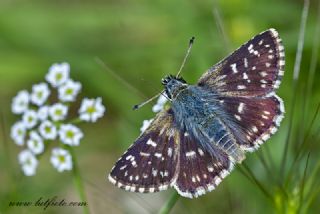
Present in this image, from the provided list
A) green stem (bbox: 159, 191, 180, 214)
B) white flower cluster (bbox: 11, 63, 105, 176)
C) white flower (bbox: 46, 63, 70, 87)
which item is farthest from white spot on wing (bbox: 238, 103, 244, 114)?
white flower (bbox: 46, 63, 70, 87)

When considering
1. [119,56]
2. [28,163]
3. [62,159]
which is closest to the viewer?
[62,159]

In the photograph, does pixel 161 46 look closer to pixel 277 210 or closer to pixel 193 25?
pixel 193 25

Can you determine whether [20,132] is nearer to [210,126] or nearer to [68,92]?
[68,92]

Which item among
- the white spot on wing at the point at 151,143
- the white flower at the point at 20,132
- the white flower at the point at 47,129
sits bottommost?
the white spot on wing at the point at 151,143

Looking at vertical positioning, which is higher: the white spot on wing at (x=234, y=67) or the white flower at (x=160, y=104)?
the white spot on wing at (x=234, y=67)

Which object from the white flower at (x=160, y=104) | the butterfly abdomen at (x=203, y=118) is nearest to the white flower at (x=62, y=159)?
the white flower at (x=160, y=104)

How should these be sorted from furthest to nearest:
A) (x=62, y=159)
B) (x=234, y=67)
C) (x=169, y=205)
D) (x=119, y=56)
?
(x=119, y=56) < (x=62, y=159) < (x=234, y=67) < (x=169, y=205)

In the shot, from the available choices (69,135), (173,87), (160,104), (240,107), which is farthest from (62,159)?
(240,107)

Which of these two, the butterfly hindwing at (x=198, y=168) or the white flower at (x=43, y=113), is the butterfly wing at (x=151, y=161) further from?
the white flower at (x=43, y=113)
